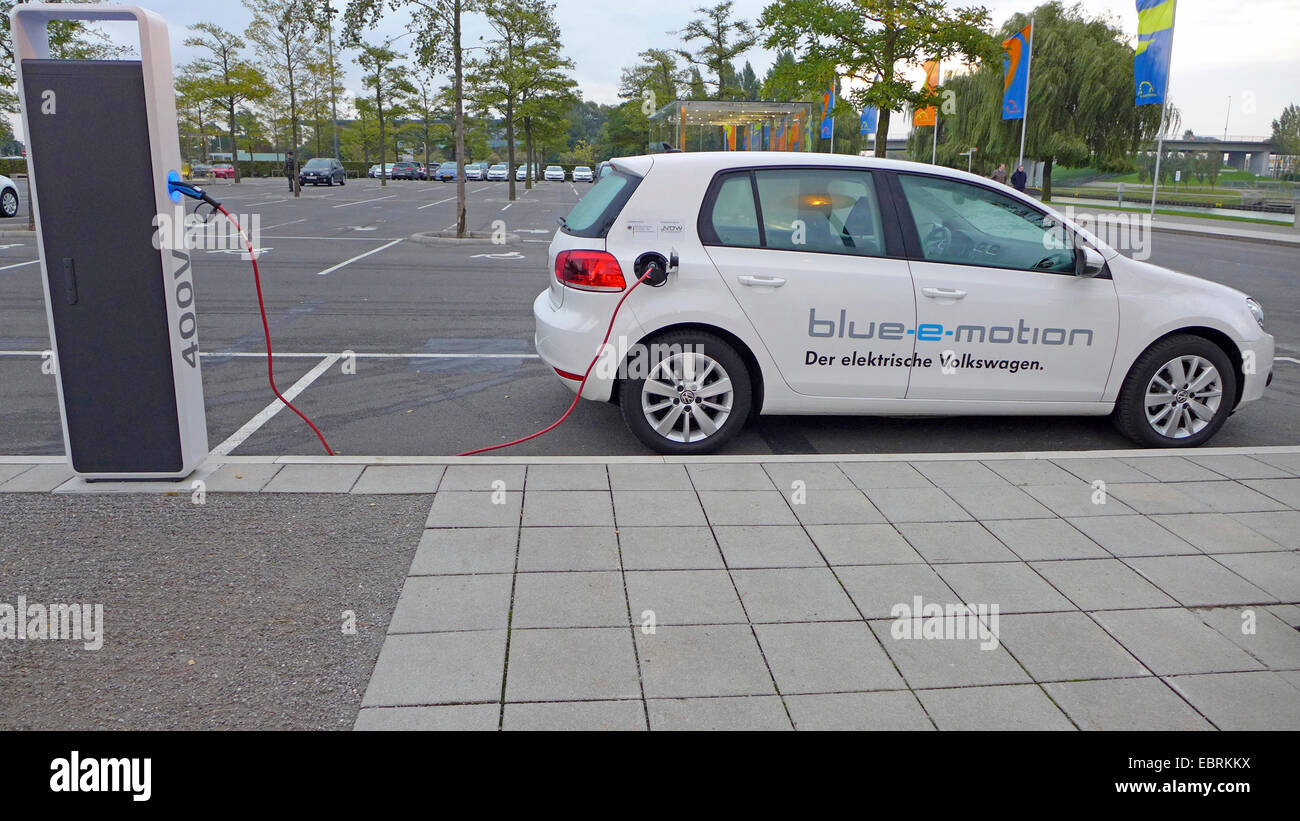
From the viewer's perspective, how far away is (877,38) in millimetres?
24234

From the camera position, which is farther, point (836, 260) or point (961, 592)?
point (836, 260)

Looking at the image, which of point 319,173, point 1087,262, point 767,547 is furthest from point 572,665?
point 319,173

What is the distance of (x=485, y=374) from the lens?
319 inches

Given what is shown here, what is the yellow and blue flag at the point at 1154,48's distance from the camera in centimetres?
2791

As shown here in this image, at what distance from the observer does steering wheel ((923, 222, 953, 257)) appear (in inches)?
230

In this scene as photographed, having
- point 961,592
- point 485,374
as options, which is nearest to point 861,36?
point 485,374

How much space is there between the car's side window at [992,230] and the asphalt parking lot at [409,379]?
4.08 feet

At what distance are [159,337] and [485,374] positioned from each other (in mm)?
3392

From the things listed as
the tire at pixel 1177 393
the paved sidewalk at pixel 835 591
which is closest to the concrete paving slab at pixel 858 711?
the paved sidewalk at pixel 835 591

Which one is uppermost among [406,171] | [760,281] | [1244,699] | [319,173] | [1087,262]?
[406,171]

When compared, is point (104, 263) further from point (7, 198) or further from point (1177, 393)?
point (7, 198)

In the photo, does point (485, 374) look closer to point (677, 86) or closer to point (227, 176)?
point (677, 86)

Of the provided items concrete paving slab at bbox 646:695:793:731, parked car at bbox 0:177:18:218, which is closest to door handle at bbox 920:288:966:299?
concrete paving slab at bbox 646:695:793:731

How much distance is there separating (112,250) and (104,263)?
0.08m
